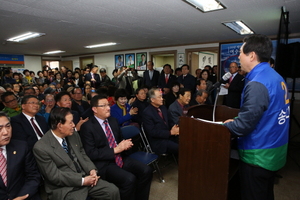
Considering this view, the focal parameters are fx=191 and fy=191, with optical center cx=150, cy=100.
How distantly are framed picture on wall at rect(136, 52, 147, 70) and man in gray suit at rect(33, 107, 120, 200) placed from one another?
755 centimetres

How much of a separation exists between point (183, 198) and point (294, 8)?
12.6 feet

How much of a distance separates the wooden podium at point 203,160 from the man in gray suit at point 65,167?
67 cm

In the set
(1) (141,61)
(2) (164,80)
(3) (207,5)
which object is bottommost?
(2) (164,80)

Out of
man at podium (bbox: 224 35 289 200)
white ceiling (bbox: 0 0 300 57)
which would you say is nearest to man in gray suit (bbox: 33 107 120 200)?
man at podium (bbox: 224 35 289 200)

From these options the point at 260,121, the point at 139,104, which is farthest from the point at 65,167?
the point at 139,104

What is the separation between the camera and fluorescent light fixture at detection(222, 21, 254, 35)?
4619mm

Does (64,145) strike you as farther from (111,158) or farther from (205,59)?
(205,59)

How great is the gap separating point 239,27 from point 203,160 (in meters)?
4.61

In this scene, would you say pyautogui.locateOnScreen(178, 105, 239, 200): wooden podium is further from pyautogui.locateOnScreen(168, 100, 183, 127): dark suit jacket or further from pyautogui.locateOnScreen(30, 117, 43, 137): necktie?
pyautogui.locateOnScreen(30, 117, 43, 137): necktie

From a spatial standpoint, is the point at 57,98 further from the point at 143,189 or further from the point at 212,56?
the point at 212,56

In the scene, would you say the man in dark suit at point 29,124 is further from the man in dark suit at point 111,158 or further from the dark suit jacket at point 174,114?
the dark suit jacket at point 174,114

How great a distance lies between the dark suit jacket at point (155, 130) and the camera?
2658 millimetres

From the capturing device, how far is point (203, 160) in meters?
1.61

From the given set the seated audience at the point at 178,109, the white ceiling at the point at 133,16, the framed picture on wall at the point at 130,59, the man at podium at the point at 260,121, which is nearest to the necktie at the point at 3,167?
the man at podium at the point at 260,121
